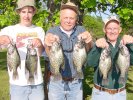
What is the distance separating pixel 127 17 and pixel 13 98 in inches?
174

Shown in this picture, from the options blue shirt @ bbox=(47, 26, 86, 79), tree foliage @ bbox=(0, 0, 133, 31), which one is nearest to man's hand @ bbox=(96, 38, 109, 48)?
blue shirt @ bbox=(47, 26, 86, 79)

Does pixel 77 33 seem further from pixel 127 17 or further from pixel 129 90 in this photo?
pixel 129 90

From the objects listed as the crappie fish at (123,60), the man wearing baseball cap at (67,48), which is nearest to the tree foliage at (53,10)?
the man wearing baseball cap at (67,48)

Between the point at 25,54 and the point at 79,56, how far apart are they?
3.34 feet

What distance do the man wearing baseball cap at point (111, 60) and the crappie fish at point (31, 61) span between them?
995 millimetres

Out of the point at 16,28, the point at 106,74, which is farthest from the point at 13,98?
the point at 106,74

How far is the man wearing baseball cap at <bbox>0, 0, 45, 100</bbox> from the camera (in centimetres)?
650

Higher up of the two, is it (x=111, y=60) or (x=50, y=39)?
(x=50, y=39)

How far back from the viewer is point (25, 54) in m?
6.61

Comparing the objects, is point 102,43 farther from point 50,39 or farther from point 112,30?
point 50,39

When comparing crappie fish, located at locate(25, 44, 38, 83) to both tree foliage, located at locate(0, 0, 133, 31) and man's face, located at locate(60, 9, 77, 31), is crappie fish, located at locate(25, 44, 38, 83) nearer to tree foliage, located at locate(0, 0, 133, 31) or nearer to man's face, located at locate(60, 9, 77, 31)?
man's face, located at locate(60, 9, 77, 31)

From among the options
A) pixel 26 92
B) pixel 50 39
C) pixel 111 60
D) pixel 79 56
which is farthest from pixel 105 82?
pixel 26 92

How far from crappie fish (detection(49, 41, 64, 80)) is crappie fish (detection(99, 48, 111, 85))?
0.72 metres

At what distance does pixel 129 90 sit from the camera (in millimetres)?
15055
